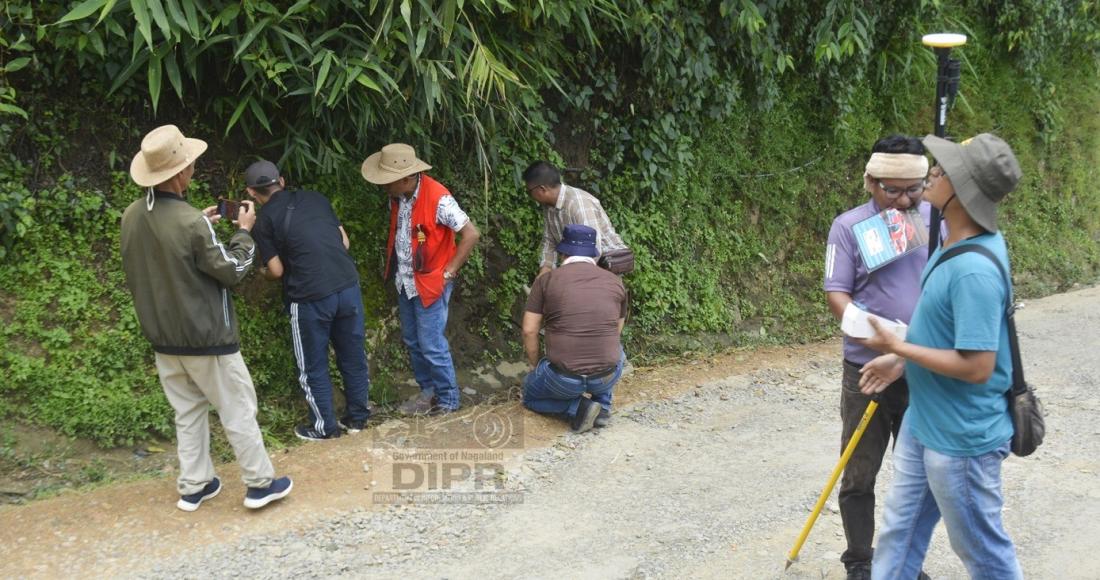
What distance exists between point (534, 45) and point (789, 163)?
3.78m

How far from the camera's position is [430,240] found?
6.27 m

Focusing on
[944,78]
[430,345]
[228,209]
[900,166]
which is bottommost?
[430,345]

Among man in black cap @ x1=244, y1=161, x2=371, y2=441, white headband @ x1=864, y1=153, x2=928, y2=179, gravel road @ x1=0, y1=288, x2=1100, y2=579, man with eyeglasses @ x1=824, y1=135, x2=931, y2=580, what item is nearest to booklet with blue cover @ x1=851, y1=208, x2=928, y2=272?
man with eyeglasses @ x1=824, y1=135, x2=931, y2=580

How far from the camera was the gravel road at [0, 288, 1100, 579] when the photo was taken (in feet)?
14.4

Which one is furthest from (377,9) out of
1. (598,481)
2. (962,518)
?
(962,518)

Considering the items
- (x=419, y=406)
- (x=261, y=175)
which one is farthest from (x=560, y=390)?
(x=261, y=175)

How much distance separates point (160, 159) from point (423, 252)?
203cm

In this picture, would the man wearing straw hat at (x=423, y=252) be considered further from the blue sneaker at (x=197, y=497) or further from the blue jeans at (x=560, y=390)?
the blue sneaker at (x=197, y=497)

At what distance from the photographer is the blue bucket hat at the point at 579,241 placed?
609cm

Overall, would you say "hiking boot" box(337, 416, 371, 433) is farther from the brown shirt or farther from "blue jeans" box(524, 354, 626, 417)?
the brown shirt

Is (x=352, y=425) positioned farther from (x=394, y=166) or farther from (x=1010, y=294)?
(x=1010, y=294)

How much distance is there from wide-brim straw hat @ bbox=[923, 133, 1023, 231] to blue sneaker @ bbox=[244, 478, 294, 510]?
348 centimetres

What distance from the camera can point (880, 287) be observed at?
3975mm

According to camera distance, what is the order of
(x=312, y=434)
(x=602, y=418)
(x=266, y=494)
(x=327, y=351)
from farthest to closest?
(x=602, y=418) < (x=327, y=351) < (x=312, y=434) < (x=266, y=494)
